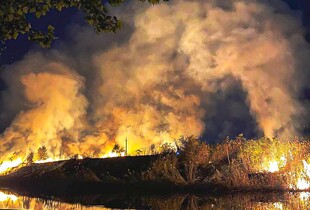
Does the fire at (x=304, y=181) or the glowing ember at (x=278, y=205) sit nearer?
the glowing ember at (x=278, y=205)

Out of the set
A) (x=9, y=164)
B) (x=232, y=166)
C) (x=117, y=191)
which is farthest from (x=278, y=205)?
(x=9, y=164)

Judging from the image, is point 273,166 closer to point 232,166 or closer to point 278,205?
point 232,166

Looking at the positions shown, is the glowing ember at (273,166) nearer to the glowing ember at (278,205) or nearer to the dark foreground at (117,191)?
the dark foreground at (117,191)

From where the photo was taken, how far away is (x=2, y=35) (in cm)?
682

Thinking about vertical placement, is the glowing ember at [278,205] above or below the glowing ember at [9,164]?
below

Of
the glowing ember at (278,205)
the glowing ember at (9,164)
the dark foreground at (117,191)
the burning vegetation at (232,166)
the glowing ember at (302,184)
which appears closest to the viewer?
the glowing ember at (278,205)

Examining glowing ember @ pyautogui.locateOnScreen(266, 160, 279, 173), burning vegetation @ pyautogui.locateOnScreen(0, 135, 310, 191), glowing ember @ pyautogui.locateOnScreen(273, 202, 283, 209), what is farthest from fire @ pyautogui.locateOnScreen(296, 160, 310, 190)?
glowing ember @ pyautogui.locateOnScreen(273, 202, 283, 209)

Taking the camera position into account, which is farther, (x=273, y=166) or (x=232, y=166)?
(x=273, y=166)

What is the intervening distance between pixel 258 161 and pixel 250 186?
5.69 feet

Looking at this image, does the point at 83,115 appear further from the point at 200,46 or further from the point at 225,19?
the point at 225,19

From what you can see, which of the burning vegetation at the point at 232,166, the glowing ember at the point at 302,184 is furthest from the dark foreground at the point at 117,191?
the glowing ember at the point at 302,184

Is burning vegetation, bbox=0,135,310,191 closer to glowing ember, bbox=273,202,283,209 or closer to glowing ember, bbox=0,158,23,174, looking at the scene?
glowing ember, bbox=273,202,283,209

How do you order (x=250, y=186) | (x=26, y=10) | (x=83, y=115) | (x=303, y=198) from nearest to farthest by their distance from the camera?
(x=26, y=10) → (x=303, y=198) → (x=250, y=186) → (x=83, y=115)

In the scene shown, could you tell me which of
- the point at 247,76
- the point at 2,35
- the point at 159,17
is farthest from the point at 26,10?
the point at 159,17
